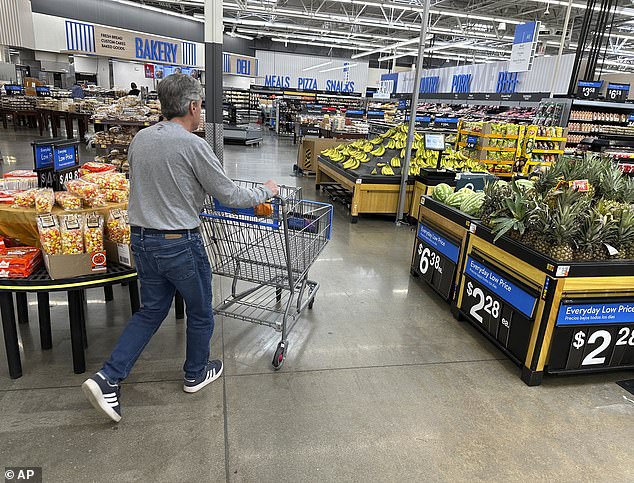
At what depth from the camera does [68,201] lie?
286cm

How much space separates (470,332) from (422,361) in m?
0.74

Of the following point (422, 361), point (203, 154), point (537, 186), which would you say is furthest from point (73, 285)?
point (537, 186)

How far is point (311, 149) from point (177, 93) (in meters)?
8.99

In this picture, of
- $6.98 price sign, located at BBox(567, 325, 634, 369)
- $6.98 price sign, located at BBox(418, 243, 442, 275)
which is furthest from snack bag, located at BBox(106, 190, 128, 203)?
$6.98 price sign, located at BBox(567, 325, 634, 369)

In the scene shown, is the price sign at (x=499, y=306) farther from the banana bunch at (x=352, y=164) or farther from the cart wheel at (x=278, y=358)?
the banana bunch at (x=352, y=164)

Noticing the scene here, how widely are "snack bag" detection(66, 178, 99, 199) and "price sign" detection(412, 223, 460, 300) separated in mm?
2947

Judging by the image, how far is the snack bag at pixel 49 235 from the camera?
2.55m

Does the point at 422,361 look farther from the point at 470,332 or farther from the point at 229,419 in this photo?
the point at 229,419

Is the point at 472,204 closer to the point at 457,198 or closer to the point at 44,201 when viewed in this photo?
the point at 457,198

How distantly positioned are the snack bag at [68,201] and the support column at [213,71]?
205 centimetres

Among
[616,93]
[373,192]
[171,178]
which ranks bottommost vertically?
[373,192]

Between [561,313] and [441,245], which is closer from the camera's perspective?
[561,313]

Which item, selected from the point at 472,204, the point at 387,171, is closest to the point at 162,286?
the point at 472,204

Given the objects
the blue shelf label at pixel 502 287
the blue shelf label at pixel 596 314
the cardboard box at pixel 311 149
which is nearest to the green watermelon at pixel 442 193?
the blue shelf label at pixel 502 287
